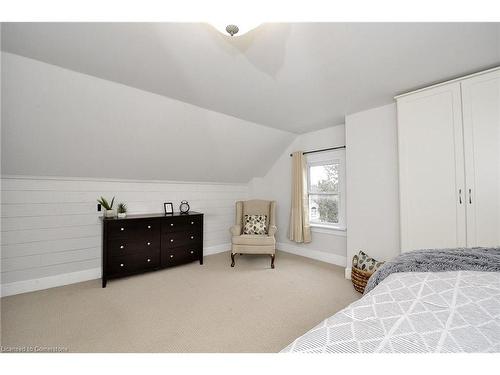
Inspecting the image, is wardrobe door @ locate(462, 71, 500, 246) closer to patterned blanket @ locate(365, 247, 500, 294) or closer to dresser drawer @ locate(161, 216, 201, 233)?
patterned blanket @ locate(365, 247, 500, 294)

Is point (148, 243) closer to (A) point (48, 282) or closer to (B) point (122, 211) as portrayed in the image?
(B) point (122, 211)

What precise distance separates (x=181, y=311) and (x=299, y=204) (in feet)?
8.17

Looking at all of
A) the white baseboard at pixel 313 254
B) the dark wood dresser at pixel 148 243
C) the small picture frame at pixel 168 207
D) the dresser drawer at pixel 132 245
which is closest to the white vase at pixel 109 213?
the dark wood dresser at pixel 148 243

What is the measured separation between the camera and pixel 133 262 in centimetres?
293

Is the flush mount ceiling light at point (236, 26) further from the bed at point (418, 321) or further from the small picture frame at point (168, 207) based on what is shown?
the small picture frame at point (168, 207)

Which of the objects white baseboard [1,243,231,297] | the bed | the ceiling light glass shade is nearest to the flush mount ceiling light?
the ceiling light glass shade

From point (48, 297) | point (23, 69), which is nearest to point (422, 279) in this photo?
point (23, 69)

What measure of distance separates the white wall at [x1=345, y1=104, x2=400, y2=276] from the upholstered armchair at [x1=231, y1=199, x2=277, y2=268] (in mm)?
1161

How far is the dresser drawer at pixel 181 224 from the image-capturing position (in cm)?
325

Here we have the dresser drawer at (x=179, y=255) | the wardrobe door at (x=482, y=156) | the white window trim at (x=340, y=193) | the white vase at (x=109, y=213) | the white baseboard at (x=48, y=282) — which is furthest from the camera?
the white window trim at (x=340, y=193)

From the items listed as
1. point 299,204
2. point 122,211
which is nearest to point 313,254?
point 299,204

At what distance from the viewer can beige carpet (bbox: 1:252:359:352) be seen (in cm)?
168

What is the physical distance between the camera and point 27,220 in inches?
102

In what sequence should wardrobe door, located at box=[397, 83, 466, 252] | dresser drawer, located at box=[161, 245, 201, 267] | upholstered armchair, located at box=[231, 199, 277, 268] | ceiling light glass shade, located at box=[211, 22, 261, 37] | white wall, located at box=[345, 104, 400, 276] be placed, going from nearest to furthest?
ceiling light glass shade, located at box=[211, 22, 261, 37] < wardrobe door, located at box=[397, 83, 466, 252] < white wall, located at box=[345, 104, 400, 276] < dresser drawer, located at box=[161, 245, 201, 267] < upholstered armchair, located at box=[231, 199, 277, 268]
